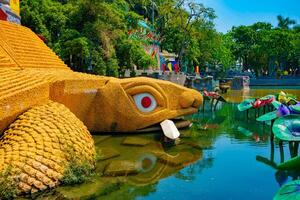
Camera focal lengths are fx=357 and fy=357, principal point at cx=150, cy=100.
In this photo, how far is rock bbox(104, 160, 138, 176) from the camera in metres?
5.92

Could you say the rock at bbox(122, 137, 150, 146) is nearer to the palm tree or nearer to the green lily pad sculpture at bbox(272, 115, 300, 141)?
the green lily pad sculpture at bbox(272, 115, 300, 141)

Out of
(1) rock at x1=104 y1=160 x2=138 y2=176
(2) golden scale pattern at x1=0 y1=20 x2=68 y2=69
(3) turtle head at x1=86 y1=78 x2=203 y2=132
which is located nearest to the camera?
(1) rock at x1=104 y1=160 x2=138 y2=176

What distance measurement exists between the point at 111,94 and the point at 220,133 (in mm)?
3290

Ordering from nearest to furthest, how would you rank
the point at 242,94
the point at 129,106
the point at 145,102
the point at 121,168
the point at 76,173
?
the point at 76,173 → the point at 121,168 → the point at 129,106 → the point at 145,102 → the point at 242,94

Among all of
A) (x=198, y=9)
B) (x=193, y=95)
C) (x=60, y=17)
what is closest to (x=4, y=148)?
(x=193, y=95)

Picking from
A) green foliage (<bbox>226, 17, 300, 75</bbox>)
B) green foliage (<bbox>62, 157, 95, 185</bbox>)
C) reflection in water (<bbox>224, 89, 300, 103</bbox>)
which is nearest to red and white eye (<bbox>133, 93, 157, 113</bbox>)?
green foliage (<bbox>62, 157, 95, 185</bbox>)

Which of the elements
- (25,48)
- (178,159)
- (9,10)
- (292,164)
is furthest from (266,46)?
(292,164)

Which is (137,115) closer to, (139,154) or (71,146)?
(139,154)

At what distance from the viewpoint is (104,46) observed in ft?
56.6

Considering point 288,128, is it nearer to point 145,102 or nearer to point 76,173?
point 76,173

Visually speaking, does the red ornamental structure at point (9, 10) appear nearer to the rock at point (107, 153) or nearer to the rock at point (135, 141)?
Answer: the rock at point (135, 141)

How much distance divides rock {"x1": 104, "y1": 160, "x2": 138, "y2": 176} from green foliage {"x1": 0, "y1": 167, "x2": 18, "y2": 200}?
5.17 ft

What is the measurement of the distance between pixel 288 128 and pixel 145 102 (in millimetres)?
4384

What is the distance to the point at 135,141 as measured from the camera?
27.2 ft
